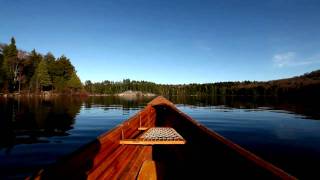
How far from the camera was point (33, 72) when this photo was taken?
122562 millimetres

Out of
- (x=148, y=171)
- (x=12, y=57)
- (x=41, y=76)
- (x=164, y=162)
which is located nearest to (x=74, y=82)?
(x=41, y=76)

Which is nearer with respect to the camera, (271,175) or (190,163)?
(271,175)

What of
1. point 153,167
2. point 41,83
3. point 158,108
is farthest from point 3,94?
point 153,167

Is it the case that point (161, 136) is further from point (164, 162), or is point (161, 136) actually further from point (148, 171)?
point (148, 171)

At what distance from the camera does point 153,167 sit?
28.0 ft

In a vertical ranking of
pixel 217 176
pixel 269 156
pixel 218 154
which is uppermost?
pixel 218 154

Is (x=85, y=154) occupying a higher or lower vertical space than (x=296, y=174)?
higher

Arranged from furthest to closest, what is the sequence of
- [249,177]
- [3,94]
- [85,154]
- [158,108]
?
[3,94], [158,108], [85,154], [249,177]

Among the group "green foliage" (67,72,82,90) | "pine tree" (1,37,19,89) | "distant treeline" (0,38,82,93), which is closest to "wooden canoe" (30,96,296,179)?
"distant treeline" (0,38,82,93)

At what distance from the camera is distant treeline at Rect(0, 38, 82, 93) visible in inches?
3919

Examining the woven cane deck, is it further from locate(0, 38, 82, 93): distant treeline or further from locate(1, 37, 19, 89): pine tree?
locate(1, 37, 19, 89): pine tree

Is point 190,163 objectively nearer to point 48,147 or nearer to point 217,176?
point 217,176

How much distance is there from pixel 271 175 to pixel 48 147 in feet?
38.7

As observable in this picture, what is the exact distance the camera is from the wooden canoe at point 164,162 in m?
4.80
